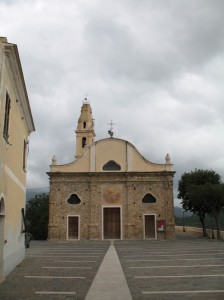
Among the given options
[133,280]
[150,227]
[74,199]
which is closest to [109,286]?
[133,280]

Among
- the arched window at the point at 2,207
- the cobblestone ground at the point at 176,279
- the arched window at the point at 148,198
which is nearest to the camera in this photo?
the cobblestone ground at the point at 176,279

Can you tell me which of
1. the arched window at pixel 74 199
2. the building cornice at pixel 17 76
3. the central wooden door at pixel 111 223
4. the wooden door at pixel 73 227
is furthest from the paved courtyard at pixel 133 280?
the arched window at pixel 74 199

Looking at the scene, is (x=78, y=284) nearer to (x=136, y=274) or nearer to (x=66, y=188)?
(x=136, y=274)

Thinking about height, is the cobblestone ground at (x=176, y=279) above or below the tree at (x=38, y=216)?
below

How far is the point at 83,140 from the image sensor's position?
45875 millimetres

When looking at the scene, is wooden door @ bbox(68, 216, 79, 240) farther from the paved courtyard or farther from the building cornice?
the building cornice

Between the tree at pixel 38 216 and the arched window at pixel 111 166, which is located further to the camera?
the tree at pixel 38 216

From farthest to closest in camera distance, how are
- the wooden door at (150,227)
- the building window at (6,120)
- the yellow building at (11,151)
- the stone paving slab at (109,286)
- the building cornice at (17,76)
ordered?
the wooden door at (150,227)
the building window at (6,120)
the yellow building at (11,151)
the building cornice at (17,76)
the stone paving slab at (109,286)

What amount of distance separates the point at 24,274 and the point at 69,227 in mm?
20572

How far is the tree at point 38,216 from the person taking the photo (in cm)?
4275

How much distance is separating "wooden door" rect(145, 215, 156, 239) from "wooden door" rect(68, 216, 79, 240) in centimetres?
613

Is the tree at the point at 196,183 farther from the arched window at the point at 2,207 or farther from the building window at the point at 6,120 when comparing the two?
the building window at the point at 6,120

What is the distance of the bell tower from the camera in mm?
45344

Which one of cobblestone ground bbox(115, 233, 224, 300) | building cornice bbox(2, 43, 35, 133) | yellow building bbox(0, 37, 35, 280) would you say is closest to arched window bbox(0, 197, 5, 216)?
yellow building bbox(0, 37, 35, 280)
